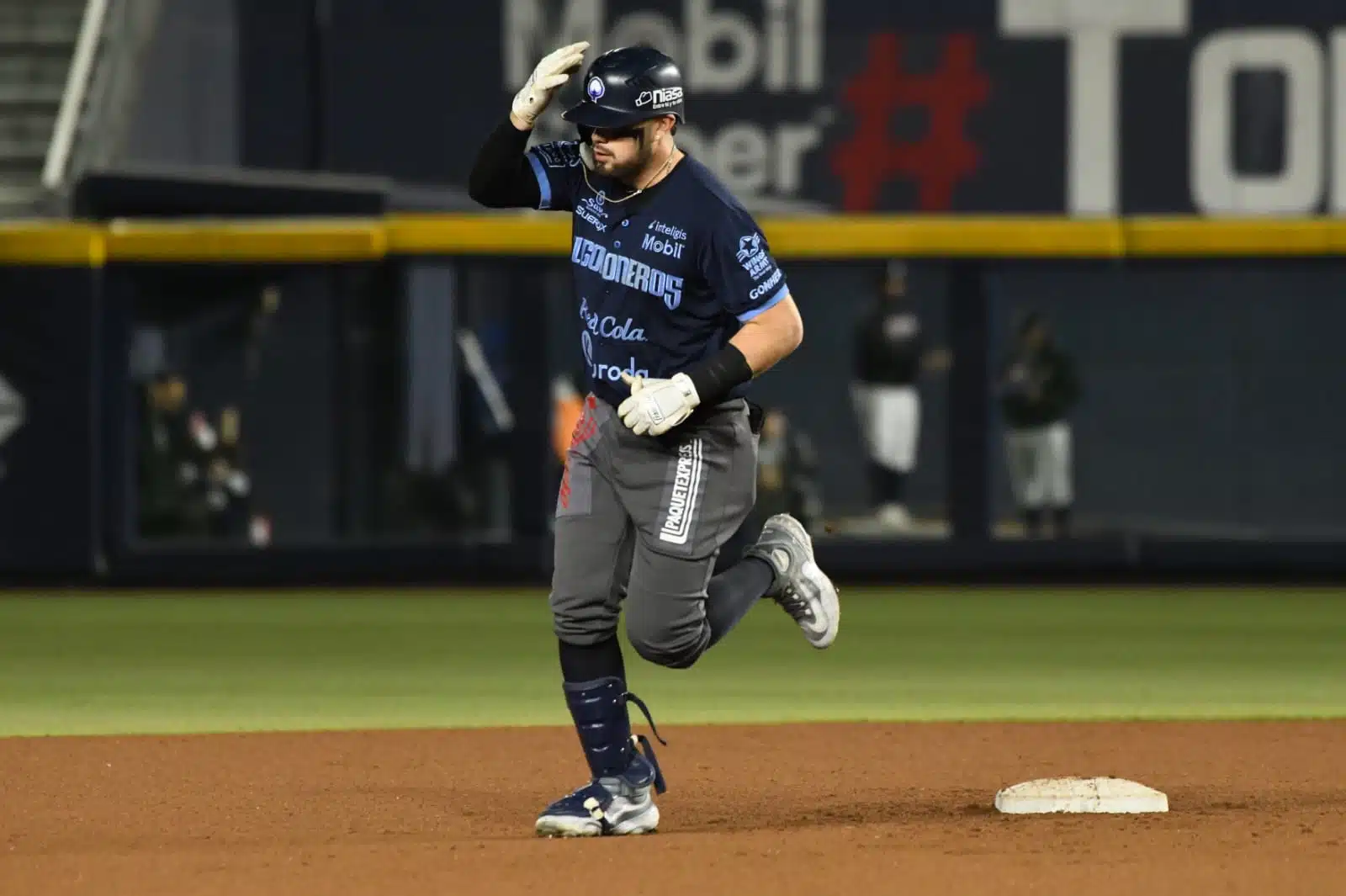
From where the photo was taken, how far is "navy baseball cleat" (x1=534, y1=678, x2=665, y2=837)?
552cm

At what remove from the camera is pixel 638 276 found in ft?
18.0

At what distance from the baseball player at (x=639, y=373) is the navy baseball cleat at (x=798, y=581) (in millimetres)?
368

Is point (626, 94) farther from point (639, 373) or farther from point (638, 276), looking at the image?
point (639, 373)

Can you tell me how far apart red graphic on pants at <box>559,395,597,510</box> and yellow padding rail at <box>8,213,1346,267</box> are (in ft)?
27.8

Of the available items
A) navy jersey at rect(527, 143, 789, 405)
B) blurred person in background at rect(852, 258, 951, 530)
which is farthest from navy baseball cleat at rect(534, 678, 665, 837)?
blurred person in background at rect(852, 258, 951, 530)

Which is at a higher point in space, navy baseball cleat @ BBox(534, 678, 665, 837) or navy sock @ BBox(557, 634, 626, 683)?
navy sock @ BBox(557, 634, 626, 683)

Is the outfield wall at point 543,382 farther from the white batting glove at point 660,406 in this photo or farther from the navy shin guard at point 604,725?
the white batting glove at point 660,406

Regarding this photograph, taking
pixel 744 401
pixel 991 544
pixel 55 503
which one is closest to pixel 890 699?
pixel 744 401

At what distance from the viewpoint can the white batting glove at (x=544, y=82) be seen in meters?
5.50

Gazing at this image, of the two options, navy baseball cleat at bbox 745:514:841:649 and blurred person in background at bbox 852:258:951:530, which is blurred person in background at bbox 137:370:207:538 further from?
navy baseball cleat at bbox 745:514:841:649

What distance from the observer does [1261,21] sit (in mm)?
14492

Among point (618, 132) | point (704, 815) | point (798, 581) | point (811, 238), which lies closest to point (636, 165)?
point (618, 132)

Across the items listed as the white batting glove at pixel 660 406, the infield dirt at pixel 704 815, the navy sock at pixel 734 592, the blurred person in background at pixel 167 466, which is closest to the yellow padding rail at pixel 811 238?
the blurred person in background at pixel 167 466

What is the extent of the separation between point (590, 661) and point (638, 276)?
849mm
